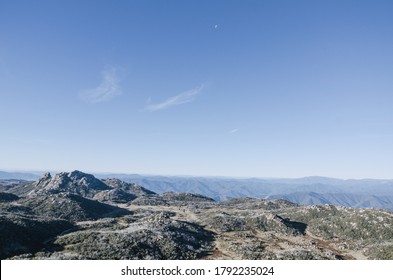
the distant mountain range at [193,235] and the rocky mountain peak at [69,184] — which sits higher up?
the rocky mountain peak at [69,184]

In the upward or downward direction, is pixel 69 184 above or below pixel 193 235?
above

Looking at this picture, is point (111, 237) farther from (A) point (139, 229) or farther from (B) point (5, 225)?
(B) point (5, 225)

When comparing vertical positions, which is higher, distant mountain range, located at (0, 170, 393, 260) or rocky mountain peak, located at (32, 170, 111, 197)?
rocky mountain peak, located at (32, 170, 111, 197)

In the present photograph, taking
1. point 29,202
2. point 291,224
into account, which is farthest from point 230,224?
point 29,202

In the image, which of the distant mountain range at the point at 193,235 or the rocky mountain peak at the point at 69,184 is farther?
the rocky mountain peak at the point at 69,184

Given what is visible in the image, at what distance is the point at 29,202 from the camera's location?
368 ft

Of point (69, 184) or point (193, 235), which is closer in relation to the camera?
point (193, 235)

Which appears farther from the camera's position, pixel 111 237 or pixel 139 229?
pixel 139 229

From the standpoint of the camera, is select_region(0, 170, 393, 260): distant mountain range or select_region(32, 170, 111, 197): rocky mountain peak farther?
select_region(32, 170, 111, 197): rocky mountain peak
